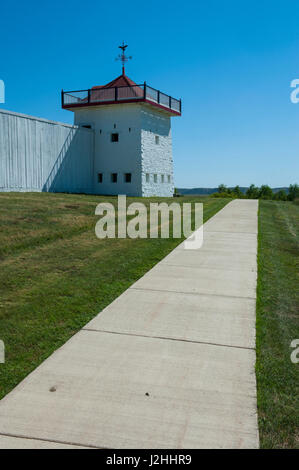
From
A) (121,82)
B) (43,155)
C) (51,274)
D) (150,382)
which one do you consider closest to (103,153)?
(121,82)

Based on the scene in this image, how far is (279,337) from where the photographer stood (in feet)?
14.4

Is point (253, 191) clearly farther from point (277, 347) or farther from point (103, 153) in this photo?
point (277, 347)

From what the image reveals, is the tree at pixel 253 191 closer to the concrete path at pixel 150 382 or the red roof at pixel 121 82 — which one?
the red roof at pixel 121 82

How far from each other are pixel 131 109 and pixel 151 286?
23355 mm

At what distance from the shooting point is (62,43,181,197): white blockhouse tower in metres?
27.6

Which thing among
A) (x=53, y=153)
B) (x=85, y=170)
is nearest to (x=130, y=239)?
(x=53, y=153)

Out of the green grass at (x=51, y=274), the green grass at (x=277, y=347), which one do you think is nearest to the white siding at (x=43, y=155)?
the green grass at (x=51, y=274)

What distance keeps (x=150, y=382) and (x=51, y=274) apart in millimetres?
3769

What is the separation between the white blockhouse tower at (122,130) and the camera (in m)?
27.6

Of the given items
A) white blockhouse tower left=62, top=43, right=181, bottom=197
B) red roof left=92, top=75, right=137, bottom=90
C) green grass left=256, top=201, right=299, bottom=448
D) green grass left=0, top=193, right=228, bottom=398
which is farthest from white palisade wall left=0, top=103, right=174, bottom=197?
green grass left=256, top=201, right=299, bottom=448

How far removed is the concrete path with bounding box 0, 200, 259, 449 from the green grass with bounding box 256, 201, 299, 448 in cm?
10

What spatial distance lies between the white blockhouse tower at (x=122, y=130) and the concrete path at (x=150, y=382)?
75.4 ft

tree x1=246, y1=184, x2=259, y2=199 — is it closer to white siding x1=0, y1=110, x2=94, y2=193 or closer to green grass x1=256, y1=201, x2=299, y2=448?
white siding x1=0, y1=110, x2=94, y2=193
